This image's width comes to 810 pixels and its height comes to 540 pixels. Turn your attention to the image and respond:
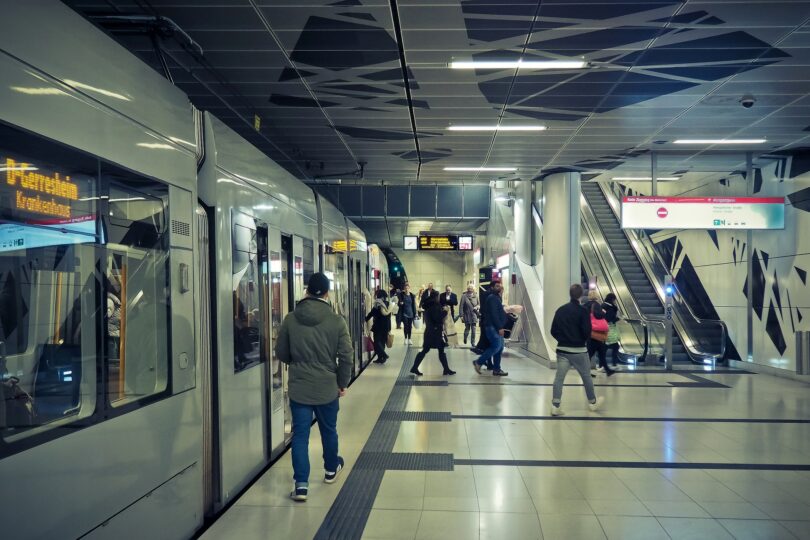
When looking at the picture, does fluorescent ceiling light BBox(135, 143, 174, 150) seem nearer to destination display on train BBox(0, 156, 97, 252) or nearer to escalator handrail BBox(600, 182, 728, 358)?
destination display on train BBox(0, 156, 97, 252)

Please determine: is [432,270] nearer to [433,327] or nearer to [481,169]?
[481,169]

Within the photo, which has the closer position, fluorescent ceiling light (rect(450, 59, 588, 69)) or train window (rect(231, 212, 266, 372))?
train window (rect(231, 212, 266, 372))

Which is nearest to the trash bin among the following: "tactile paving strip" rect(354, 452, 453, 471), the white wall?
"tactile paving strip" rect(354, 452, 453, 471)

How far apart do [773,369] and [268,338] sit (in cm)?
1004

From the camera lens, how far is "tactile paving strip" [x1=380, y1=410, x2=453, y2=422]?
7.92 meters

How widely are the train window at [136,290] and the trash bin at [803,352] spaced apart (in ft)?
34.0

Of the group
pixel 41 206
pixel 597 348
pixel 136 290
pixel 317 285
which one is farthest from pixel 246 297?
pixel 597 348

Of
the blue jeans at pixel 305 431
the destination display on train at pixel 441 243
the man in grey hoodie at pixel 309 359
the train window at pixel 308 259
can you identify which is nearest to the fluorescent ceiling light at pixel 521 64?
the train window at pixel 308 259

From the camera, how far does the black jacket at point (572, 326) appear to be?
26.8ft

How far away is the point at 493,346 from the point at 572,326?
3608 mm

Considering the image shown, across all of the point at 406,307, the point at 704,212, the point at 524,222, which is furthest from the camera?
the point at 406,307

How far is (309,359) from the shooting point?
4930 mm

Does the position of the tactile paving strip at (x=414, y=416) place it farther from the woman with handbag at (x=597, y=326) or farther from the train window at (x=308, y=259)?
the woman with handbag at (x=597, y=326)

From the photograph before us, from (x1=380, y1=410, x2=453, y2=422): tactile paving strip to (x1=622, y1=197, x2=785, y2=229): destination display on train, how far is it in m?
5.30
